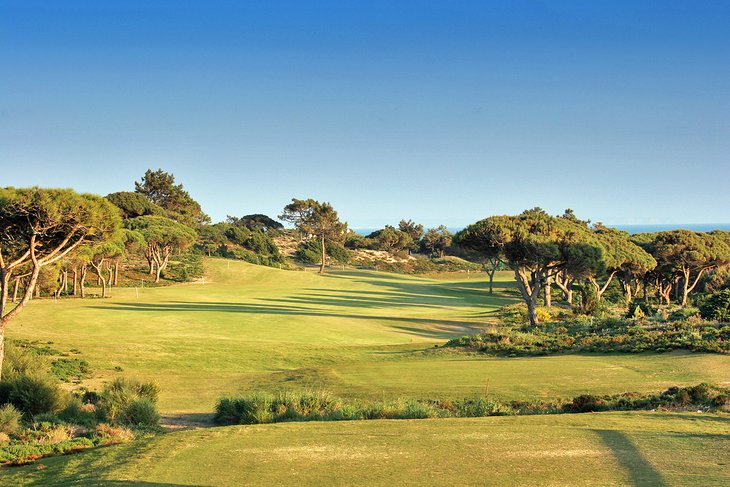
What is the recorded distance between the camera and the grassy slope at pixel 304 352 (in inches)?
743

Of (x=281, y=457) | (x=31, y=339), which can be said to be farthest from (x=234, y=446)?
(x=31, y=339)

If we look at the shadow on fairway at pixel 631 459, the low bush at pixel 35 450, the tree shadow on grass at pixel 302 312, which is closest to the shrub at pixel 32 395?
the low bush at pixel 35 450

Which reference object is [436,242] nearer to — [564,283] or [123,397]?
[564,283]

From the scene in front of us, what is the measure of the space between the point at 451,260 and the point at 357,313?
8127 cm

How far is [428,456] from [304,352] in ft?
70.3

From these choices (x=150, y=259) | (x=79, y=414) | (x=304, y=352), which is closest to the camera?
(x=79, y=414)

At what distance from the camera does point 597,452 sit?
9.27 metres

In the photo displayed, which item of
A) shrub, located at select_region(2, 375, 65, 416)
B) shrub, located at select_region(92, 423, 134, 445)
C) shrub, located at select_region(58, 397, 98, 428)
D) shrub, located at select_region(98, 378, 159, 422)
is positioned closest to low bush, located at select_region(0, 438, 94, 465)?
shrub, located at select_region(92, 423, 134, 445)

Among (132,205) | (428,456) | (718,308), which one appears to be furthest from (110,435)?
(132,205)

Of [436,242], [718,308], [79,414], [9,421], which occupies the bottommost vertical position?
[79,414]

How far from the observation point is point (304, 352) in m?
30.2

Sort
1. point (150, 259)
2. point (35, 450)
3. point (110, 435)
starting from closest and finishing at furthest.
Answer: point (35, 450) → point (110, 435) → point (150, 259)

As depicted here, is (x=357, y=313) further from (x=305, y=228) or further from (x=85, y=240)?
(x=305, y=228)

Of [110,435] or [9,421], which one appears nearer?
[110,435]
